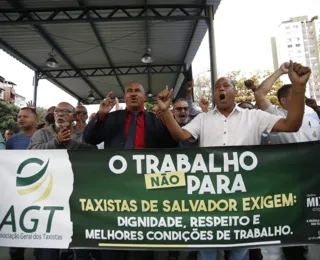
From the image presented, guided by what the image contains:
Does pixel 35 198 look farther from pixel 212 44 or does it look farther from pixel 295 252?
pixel 212 44

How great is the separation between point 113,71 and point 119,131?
37.8 ft

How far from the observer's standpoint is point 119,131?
2662mm

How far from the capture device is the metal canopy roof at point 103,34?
7.83 meters

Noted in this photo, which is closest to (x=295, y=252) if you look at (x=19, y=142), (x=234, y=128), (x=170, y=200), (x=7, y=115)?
(x=234, y=128)

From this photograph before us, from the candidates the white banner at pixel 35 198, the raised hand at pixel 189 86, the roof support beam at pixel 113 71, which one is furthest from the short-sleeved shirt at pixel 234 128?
the roof support beam at pixel 113 71

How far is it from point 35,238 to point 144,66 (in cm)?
1181

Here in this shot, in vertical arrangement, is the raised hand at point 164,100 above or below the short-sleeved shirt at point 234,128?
above

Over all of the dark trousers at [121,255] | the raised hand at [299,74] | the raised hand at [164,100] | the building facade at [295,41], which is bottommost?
the dark trousers at [121,255]

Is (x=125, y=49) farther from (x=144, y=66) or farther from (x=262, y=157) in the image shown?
(x=262, y=157)

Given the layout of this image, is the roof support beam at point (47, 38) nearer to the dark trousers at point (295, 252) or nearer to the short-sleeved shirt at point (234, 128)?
the short-sleeved shirt at point (234, 128)

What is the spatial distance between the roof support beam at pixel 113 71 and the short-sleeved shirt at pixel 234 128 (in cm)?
1111

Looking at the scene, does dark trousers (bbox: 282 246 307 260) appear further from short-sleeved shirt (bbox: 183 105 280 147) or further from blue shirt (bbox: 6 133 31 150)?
blue shirt (bbox: 6 133 31 150)

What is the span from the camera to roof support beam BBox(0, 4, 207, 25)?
25.5 ft

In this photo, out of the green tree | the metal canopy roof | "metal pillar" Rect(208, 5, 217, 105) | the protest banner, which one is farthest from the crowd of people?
the green tree
